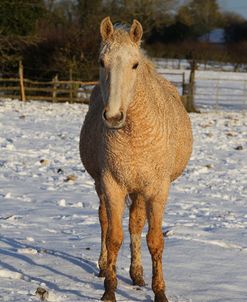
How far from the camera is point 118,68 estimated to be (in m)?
4.00

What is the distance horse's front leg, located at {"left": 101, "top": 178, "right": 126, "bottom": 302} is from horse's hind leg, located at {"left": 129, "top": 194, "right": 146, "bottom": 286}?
16.1 inches

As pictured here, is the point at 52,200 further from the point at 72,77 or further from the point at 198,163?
the point at 72,77

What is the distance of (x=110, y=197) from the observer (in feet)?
14.8

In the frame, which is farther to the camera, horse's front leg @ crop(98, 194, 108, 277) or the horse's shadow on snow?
horse's front leg @ crop(98, 194, 108, 277)

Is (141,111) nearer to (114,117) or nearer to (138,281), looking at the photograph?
(114,117)

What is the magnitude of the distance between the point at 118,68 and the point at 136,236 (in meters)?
1.78

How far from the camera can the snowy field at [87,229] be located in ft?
15.9

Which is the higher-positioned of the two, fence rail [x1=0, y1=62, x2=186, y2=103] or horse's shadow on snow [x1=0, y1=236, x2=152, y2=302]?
horse's shadow on snow [x1=0, y1=236, x2=152, y2=302]

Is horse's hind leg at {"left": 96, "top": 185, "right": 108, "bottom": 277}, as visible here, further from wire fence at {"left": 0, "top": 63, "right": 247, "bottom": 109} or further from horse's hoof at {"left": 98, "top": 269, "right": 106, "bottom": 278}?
wire fence at {"left": 0, "top": 63, "right": 247, "bottom": 109}

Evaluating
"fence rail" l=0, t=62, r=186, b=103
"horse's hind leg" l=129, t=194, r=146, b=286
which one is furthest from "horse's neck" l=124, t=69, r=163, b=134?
"fence rail" l=0, t=62, r=186, b=103

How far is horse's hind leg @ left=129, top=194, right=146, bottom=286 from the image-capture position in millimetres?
5082

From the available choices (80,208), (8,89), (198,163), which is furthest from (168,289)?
(8,89)

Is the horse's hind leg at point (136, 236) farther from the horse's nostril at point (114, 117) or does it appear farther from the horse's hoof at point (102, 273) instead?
the horse's nostril at point (114, 117)

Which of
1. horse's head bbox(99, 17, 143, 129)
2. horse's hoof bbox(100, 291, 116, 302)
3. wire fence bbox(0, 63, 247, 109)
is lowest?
wire fence bbox(0, 63, 247, 109)
